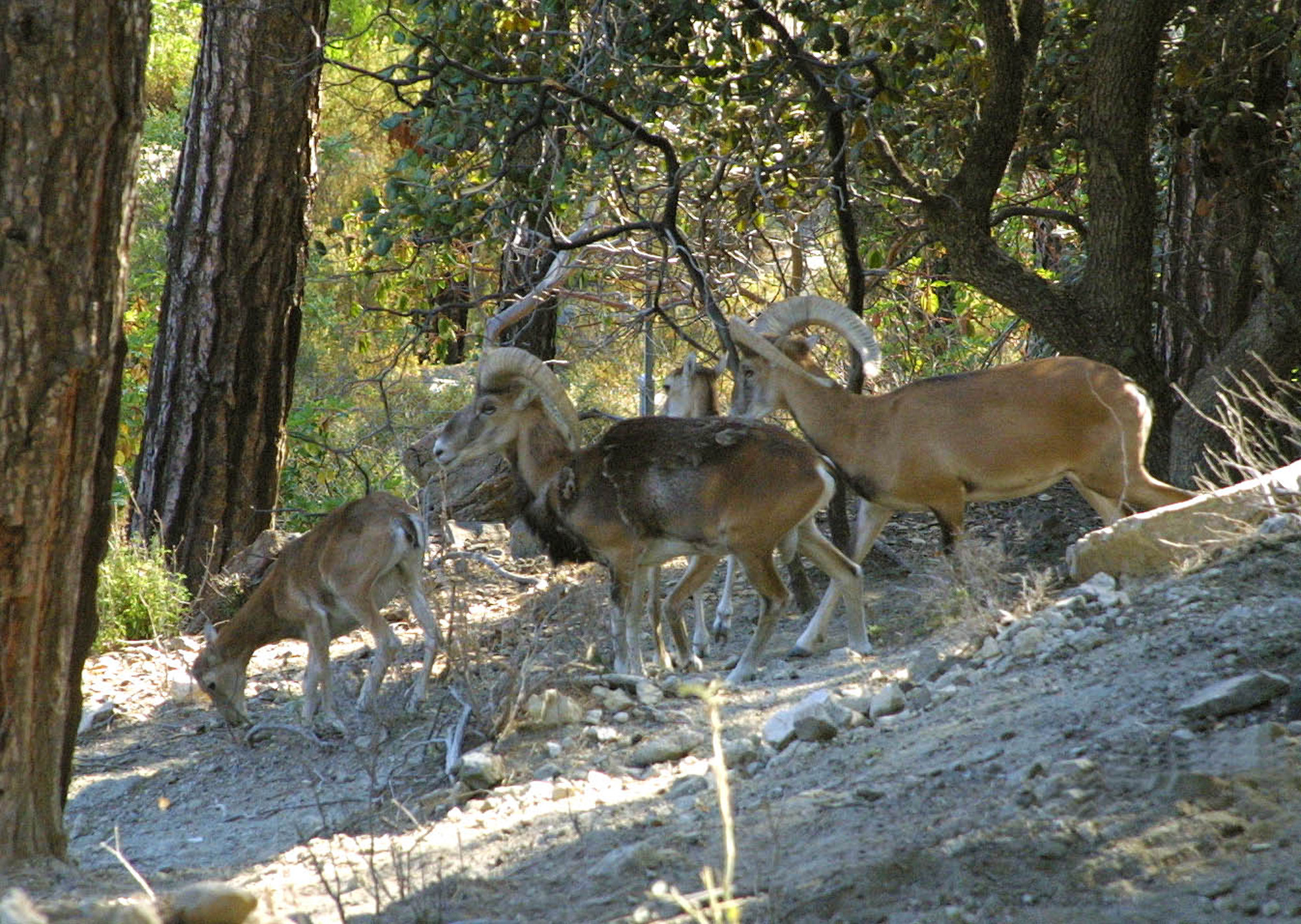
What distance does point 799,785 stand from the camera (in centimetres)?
568

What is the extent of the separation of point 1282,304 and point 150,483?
8529mm

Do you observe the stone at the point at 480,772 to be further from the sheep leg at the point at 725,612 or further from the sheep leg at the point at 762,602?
the sheep leg at the point at 725,612

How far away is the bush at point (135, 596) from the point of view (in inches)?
416

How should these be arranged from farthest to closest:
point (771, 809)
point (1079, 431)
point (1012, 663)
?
point (1079, 431) → point (1012, 663) → point (771, 809)

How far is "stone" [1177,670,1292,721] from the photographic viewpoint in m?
5.06

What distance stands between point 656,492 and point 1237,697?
448 cm

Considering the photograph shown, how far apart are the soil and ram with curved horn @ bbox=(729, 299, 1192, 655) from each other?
735 millimetres

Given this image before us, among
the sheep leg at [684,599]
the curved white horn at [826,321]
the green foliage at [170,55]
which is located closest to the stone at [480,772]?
the sheep leg at [684,599]

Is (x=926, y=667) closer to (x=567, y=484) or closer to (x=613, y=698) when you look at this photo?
(x=613, y=698)

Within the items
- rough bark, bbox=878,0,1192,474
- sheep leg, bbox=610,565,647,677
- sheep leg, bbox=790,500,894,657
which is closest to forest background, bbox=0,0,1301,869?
rough bark, bbox=878,0,1192,474

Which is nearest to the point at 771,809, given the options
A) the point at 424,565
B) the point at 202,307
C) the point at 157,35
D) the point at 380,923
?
the point at 380,923

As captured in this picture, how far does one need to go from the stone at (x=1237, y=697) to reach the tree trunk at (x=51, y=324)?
4068mm

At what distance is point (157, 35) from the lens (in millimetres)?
21938

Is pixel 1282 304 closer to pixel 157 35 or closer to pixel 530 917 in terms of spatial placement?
pixel 530 917
